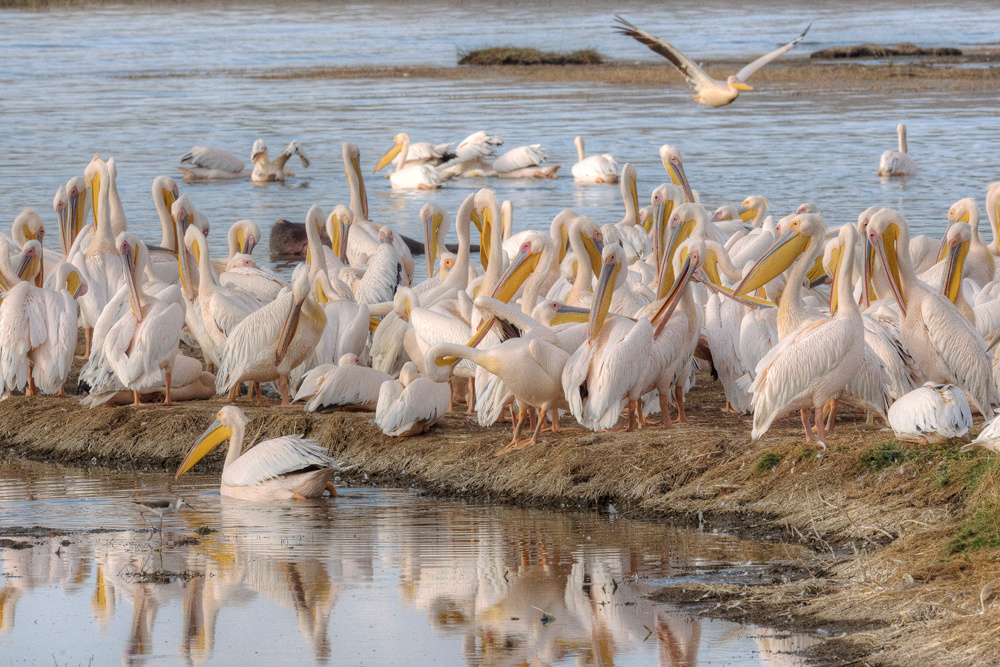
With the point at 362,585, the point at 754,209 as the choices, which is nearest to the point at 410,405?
the point at 362,585

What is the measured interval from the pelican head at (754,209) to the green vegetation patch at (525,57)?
22241mm

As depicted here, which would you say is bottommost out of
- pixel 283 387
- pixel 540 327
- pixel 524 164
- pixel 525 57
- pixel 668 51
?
pixel 525 57

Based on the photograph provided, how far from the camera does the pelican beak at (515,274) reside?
27.6ft

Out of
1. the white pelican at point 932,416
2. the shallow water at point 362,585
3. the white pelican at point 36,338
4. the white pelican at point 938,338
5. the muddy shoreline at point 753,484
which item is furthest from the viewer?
the white pelican at point 36,338

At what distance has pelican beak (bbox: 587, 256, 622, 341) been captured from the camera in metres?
7.07

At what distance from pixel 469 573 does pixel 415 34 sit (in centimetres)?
4119

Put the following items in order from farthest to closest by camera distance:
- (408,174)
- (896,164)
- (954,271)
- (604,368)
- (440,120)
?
(440,120) → (408,174) → (896,164) → (954,271) → (604,368)

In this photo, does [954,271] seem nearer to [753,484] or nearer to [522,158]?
[753,484]

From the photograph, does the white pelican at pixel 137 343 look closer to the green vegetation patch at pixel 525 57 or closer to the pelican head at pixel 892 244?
the pelican head at pixel 892 244

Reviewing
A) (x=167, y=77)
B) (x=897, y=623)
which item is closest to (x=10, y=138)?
(x=167, y=77)

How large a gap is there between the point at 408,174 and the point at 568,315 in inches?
440

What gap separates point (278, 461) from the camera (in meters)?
6.82

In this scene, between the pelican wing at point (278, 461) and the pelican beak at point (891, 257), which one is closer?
the pelican wing at point (278, 461)

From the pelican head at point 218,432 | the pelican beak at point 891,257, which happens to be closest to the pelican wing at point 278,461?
the pelican head at point 218,432
